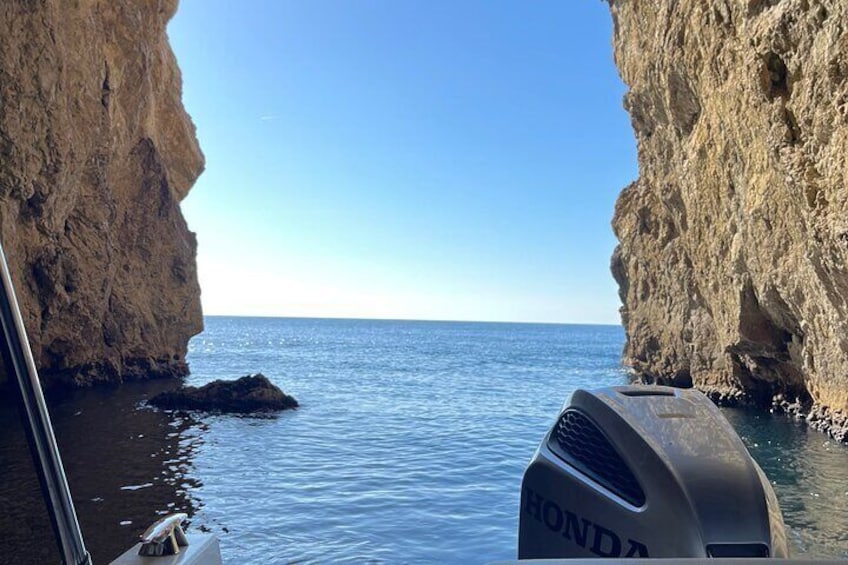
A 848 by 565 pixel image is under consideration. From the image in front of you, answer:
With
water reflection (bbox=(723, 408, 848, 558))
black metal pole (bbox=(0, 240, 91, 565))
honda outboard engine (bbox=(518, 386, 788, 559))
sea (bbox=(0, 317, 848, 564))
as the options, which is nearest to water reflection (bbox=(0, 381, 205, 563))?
sea (bbox=(0, 317, 848, 564))

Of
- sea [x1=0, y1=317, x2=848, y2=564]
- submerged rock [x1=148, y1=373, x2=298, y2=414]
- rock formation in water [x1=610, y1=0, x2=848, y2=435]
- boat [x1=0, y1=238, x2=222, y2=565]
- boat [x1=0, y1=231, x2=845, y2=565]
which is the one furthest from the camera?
submerged rock [x1=148, y1=373, x2=298, y2=414]

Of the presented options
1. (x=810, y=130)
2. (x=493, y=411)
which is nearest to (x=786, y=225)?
(x=810, y=130)

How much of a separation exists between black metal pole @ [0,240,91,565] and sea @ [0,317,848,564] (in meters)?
6.87

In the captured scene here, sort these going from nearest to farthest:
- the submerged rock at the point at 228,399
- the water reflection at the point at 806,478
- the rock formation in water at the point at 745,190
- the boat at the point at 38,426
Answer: the boat at the point at 38,426, the water reflection at the point at 806,478, the rock formation in water at the point at 745,190, the submerged rock at the point at 228,399

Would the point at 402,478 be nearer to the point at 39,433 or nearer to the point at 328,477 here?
the point at 328,477

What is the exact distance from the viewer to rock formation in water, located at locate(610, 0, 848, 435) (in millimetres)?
13602

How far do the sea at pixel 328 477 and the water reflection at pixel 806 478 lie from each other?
0.04m

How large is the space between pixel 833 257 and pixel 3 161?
907 inches

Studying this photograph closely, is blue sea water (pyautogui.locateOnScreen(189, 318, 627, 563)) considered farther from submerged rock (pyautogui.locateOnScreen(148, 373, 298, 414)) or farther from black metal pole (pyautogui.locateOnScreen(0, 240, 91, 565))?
black metal pole (pyautogui.locateOnScreen(0, 240, 91, 565))

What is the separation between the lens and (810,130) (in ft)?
45.1

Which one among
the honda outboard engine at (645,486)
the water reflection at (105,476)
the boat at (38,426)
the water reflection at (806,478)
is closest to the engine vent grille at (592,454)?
the honda outboard engine at (645,486)

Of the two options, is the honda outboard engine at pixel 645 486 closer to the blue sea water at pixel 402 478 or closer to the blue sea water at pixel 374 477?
the blue sea water at pixel 402 478

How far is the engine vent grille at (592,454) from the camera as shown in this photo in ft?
9.06

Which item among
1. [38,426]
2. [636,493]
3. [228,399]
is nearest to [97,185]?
[228,399]
